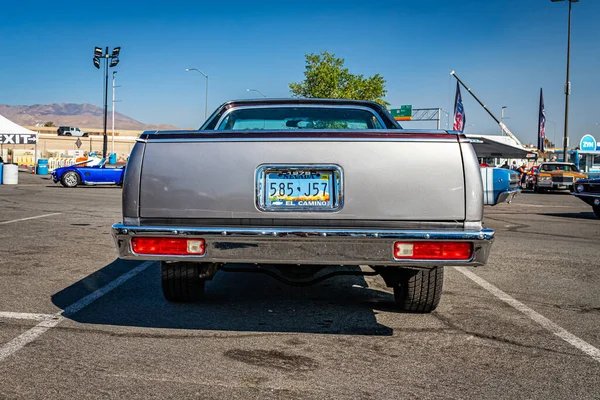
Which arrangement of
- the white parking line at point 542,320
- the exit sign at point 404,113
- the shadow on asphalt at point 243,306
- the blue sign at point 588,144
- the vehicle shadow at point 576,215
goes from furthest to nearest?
1. the exit sign at point 404,113
2. the blue sign at point 588,144
3. the vehicle shadow at point 576,215
4. the shadow on asphalt at point 243,306
5. the white parking line at point 542,320

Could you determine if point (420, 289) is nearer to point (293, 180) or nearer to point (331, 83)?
point (293, 180)

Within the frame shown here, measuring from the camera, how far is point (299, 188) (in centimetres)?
388

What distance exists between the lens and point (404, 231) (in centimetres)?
376

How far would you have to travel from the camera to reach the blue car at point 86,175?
79.6ft

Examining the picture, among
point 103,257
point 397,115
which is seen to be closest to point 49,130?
point 397,115

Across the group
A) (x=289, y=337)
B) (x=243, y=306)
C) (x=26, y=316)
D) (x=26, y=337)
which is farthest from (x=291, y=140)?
(x=26, y=316)

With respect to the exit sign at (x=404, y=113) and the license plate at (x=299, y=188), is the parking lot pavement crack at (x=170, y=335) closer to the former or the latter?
the license plate at (x=299, y=188)

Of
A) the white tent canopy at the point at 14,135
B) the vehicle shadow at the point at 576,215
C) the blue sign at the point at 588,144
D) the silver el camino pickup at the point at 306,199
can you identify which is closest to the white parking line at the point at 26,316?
the silver el camino pickup at the point at 306,199

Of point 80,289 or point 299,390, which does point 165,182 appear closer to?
point 299,390

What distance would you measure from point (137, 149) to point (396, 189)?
65.0 inches

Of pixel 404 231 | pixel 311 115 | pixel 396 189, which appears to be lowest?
pixel 404 231

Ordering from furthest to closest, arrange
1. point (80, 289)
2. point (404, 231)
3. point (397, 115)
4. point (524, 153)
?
1. point (397, 115)
2. point (524, 153)
3. point (80, 289)
4. point (404, 231)

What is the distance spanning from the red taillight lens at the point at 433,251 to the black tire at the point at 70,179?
2261 cm

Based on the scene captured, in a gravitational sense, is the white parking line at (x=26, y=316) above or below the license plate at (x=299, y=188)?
below
